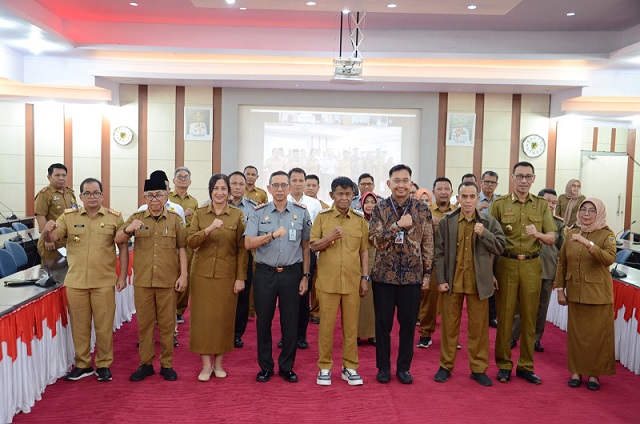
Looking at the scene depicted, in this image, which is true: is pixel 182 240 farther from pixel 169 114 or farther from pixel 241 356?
pixel 169 114

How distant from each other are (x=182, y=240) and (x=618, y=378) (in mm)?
3816

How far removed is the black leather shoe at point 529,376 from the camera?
185 inches

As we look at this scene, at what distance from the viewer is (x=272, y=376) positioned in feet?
15.5

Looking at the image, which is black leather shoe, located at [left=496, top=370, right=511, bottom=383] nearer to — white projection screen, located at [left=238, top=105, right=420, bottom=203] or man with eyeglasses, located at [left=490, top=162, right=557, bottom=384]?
man with eyeglasses, located at [left=490, top=162, right=557, bottom=384]

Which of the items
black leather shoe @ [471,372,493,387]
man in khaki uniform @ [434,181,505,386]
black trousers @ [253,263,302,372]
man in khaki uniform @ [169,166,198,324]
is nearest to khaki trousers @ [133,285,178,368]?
black trousers @ [253,263,302,372]

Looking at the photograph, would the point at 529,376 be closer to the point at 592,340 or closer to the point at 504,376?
the point at 504,376

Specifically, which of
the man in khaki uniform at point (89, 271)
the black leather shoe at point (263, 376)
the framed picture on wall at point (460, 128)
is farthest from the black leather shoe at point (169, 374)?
the framed picture on wall at point (460, 128)

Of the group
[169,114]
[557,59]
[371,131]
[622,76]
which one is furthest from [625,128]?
[169,114]

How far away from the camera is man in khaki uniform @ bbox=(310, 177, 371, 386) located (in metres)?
4.44

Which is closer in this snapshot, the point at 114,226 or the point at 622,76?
the point at 114,226

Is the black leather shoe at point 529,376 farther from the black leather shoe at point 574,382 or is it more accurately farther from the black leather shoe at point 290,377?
the black leather shoe at point 290,377

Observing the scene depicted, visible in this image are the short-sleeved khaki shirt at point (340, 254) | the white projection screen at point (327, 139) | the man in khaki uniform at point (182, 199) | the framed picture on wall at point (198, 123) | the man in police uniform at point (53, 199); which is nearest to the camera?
the short-sleeved khaki shirt at point (340, 254)

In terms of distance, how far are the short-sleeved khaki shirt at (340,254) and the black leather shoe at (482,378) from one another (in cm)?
124

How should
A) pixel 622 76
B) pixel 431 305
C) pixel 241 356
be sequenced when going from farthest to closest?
pixel 622 76
pixel 431 305
pixel 241 356
